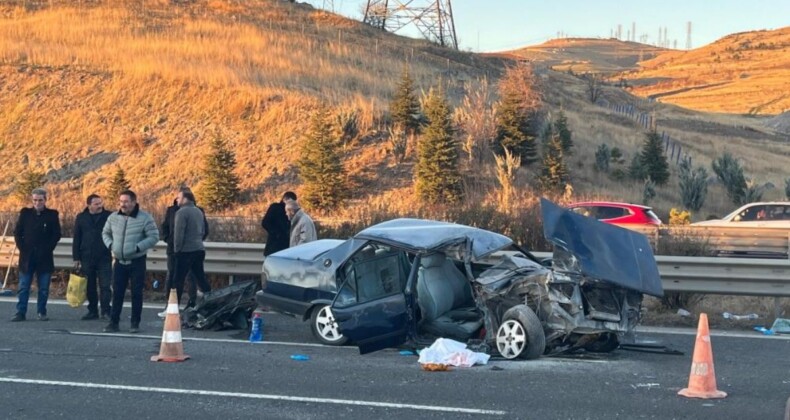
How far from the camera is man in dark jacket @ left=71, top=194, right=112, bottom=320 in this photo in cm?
1275

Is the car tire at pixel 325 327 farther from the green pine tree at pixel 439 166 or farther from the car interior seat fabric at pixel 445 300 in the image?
the green pine tree at pixel 439 166

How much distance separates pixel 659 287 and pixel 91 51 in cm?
3912

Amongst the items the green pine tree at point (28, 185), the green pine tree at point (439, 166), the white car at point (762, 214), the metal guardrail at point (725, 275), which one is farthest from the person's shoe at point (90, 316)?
the green pine tree at point (28, 185)

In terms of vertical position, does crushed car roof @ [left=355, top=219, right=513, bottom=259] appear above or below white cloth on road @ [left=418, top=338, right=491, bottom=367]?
above

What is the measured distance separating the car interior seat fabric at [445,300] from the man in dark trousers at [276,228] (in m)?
4.16

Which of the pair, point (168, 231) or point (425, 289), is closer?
point (425, 289)

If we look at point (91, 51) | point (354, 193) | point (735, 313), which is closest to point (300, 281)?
point (735, 313)

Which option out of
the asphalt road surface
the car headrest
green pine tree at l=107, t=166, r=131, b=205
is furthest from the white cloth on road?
green pine tree at l=107, t=166, r=131, b=205

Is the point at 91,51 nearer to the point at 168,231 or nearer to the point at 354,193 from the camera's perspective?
the point at 354,193

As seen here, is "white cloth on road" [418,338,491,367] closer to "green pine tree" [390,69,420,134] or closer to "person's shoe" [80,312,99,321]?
"person's shoe" [80,312,99,321]

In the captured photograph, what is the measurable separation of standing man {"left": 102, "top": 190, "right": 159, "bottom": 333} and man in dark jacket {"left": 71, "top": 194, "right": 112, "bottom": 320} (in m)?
0.88

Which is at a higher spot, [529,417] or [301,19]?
[301,19]

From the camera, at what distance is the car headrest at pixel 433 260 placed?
10281mm

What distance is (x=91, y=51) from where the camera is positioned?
146 ft
